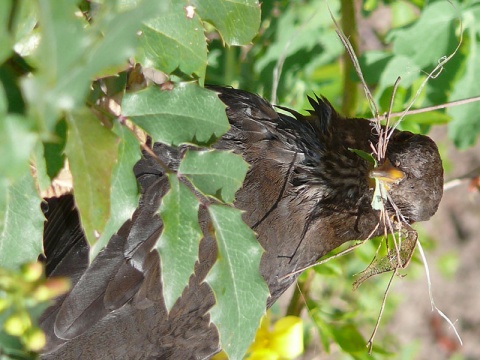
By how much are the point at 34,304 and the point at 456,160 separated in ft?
13.4

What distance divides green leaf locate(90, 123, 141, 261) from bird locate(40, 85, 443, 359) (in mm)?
446

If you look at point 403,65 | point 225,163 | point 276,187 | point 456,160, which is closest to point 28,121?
point 225,163

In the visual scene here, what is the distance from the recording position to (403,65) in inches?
92.9

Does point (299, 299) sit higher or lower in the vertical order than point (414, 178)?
lower

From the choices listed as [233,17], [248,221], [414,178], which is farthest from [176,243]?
[414,178]

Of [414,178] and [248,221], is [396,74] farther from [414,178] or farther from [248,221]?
[248,221]

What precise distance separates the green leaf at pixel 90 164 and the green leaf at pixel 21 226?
241 mm

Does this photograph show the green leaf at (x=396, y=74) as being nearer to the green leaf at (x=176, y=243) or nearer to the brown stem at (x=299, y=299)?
the brown stem at (x=299, y=299)

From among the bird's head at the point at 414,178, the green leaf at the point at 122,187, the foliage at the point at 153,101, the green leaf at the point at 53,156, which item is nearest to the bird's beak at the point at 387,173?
the bird's head at the point at 414,178

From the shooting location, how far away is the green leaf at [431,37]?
7.52 feet

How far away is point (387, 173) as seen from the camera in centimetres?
203

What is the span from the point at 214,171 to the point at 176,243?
0.16m

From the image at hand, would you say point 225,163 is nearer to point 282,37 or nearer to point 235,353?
point 235,353

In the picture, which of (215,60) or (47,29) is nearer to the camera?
(47,29)
